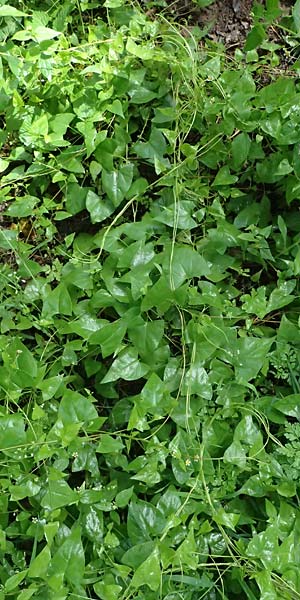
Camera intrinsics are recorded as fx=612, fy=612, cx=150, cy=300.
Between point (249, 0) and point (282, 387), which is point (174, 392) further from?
point (249, 0)

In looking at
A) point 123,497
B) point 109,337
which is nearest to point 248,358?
point 109,337

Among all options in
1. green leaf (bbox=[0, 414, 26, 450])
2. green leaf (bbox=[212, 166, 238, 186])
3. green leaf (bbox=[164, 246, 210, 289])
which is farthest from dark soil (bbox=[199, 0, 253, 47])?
green leaf (bbox=[0, 414, 26, 450])

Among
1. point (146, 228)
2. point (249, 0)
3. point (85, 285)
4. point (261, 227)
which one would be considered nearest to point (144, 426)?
point (85, 285)

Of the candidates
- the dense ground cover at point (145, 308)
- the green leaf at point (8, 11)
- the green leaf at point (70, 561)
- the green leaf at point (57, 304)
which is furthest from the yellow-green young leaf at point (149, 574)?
the green leaf at point (8, 11)

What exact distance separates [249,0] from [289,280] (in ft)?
2.76

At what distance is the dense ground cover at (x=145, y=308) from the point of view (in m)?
1.43

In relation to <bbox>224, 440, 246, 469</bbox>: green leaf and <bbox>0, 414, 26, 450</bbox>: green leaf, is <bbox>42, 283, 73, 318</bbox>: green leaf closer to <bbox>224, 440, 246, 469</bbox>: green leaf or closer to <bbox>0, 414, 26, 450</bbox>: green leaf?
<bbox>0, 414, 26, 450</bbox>: green leaf

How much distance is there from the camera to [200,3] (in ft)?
5.66

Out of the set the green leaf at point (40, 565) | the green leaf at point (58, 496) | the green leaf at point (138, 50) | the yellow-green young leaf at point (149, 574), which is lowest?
the yellow-green young leaf at point (149, 574)

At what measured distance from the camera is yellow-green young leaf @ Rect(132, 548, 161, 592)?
4.34 ft

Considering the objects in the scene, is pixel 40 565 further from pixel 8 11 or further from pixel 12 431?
pixel 8 11

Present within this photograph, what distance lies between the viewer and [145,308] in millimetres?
1498

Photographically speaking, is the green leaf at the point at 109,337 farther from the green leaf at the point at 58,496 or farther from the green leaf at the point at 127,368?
the green leaf at the point at 58,496

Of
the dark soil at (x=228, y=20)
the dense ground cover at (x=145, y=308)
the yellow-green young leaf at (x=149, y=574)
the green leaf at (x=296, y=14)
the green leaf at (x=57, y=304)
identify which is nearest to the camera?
the yellow-green young leaf at (x=149, y=574)
